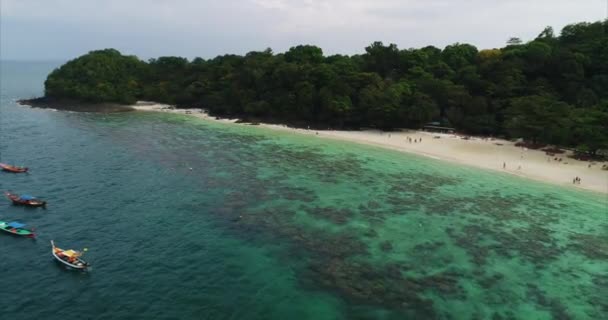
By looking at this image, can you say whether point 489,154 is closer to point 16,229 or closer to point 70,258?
point 70,258

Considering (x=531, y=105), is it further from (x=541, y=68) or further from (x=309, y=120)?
(x=309, y=120)

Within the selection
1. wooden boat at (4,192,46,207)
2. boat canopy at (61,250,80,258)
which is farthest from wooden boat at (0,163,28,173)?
boat canopy at (61,250,80,258)

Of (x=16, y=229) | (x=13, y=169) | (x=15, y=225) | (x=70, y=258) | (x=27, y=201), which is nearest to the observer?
(x=70, y=258)

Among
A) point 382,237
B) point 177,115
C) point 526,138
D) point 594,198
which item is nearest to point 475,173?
point 594,198

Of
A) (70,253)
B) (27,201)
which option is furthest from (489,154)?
(27,201)

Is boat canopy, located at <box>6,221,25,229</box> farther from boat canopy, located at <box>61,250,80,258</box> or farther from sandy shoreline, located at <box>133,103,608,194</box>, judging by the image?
sandy shoreline, located at <box>133,103,608,194</box>

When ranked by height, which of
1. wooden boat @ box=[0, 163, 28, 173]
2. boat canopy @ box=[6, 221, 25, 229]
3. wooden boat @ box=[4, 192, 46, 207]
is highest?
wooden boat @ box=[0, 163, 28, 173]

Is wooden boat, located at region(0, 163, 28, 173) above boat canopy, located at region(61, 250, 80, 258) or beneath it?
above

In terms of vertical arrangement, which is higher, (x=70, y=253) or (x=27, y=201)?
(x=27, y=201)
